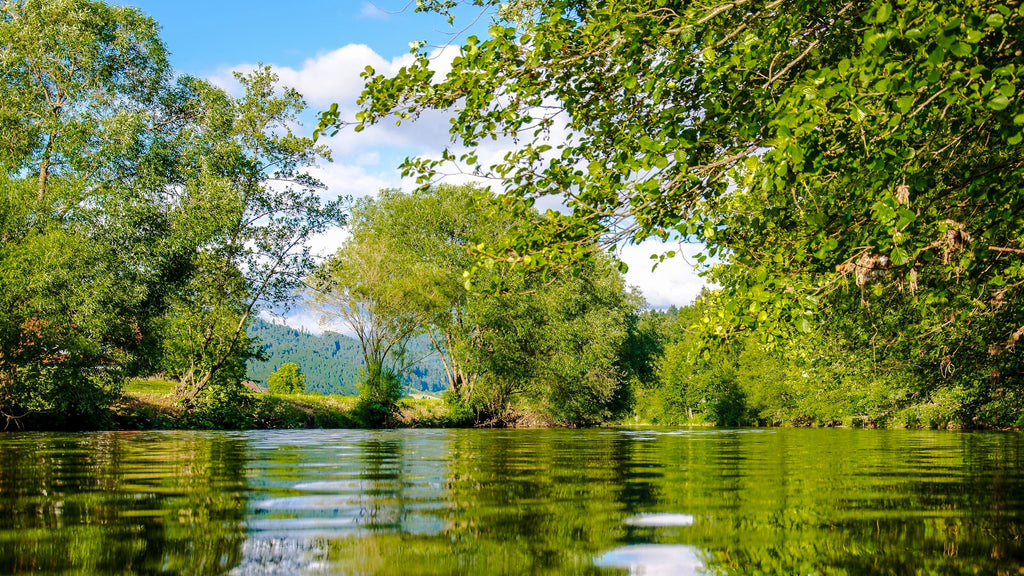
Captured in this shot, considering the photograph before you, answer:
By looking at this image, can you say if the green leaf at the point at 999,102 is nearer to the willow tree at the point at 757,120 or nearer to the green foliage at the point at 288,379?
the willow tree at the point at 757,120

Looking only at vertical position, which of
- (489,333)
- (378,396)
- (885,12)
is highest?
(885,12)

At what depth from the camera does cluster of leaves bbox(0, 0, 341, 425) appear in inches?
930

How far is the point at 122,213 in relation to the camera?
26.1 meters

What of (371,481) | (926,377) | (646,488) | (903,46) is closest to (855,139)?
(903,46)

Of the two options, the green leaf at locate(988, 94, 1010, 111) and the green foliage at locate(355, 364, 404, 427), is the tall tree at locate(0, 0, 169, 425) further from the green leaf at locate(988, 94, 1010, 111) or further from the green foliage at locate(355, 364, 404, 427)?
the green leaf at locate(988, 94, 1010, 111)

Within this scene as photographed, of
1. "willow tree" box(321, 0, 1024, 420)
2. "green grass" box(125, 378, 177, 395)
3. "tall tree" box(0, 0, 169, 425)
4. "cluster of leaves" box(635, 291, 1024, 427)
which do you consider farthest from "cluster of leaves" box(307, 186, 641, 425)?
"willow tree" box(321, 0, 1024, 420)

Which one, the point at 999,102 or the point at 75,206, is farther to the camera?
the point at 75,206

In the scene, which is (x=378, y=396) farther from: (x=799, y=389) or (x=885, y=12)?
(x=885, y=12)

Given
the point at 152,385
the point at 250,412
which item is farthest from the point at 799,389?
the point at 152,385

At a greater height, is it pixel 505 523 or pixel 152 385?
pixel 505 523

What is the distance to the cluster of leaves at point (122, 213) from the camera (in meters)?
23.6

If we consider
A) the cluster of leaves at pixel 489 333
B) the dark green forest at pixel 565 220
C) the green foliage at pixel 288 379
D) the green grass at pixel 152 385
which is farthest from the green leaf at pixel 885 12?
the green foliage at pixel 288 379

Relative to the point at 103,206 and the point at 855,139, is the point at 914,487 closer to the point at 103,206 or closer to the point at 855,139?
the point at 855,139

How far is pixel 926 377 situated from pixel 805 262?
886 inches
